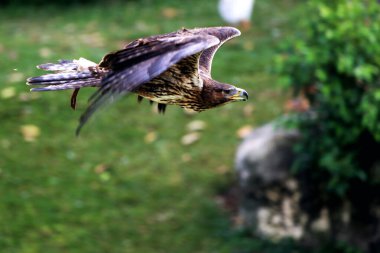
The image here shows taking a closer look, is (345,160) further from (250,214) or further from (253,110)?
(253,110)

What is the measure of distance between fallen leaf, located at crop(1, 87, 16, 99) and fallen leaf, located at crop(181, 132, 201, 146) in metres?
1.89

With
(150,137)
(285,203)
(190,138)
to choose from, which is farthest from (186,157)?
(285,203)

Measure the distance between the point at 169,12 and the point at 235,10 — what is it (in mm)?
1136

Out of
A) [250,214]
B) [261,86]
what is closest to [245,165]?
[250,214]

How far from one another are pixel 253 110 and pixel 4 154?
2705mm

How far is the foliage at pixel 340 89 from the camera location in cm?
582

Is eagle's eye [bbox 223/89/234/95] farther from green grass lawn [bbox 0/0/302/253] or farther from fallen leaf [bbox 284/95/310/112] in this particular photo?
fallen leaf [bbox 284/95/310/112]

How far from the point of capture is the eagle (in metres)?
2.89

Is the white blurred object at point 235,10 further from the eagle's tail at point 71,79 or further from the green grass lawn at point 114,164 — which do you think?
the eagle's tail at point 71,79

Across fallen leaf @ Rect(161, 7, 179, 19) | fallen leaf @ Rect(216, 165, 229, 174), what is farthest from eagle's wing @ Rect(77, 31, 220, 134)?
fallen leaf @ Rect(161, 7, 179, 19)

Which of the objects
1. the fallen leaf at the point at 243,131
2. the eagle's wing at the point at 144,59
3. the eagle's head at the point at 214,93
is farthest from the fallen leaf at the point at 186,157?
the eagle's wing at the point at 144,59

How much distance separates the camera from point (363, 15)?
6141 mm

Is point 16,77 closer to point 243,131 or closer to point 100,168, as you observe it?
point 100,168

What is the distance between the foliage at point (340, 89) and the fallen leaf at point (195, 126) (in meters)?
1.75
